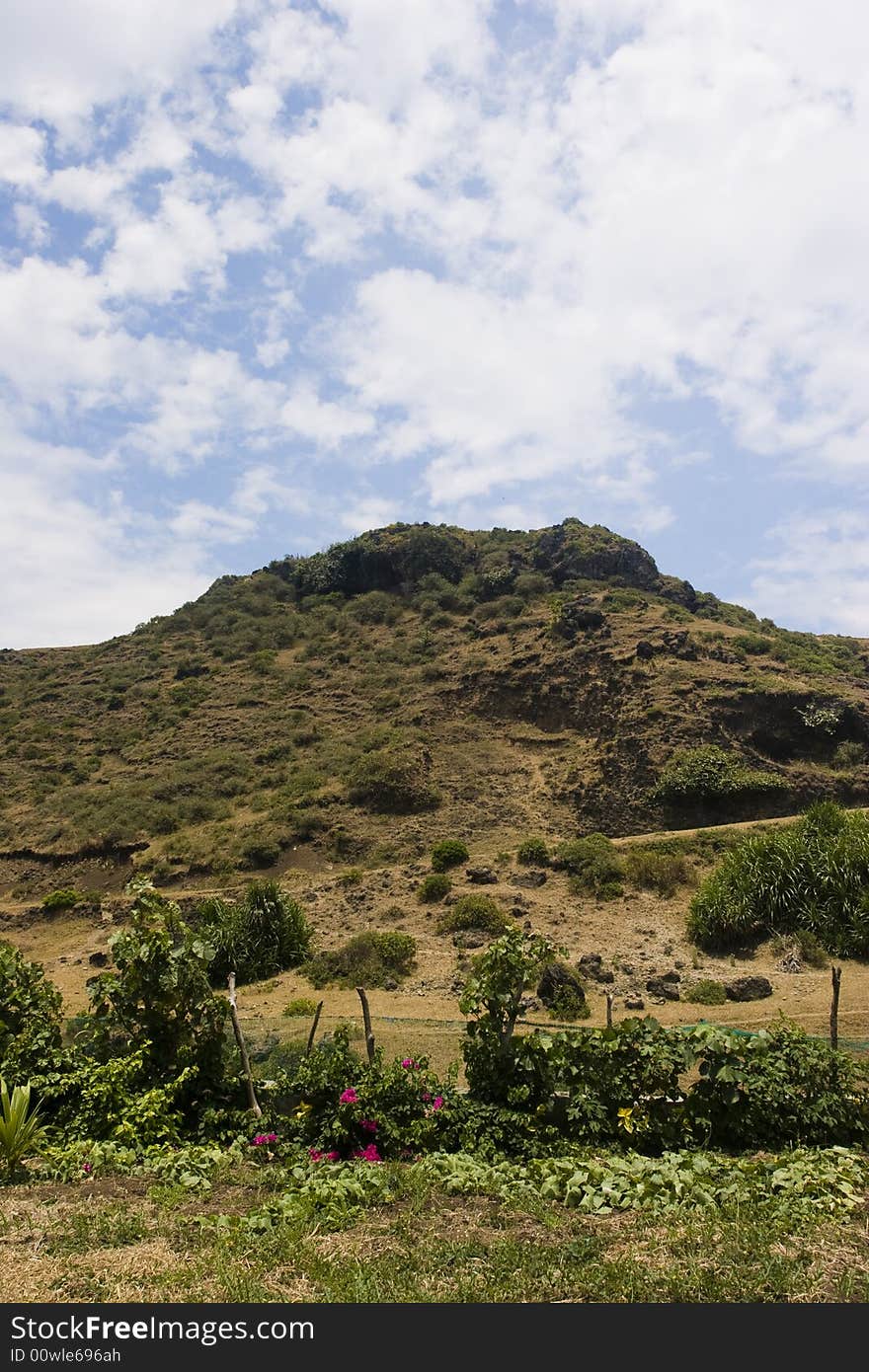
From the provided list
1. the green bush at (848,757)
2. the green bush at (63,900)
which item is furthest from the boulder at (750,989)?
the green bush at (63,900)

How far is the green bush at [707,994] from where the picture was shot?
15391 mm

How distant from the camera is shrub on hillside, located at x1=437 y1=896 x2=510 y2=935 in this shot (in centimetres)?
2172

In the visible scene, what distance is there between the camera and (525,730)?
40.1 m

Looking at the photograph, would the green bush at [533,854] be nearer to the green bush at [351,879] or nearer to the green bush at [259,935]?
the green bush at [351,879]

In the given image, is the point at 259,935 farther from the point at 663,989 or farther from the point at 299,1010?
the point at 663,989

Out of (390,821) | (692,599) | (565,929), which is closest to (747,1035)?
(565,929)

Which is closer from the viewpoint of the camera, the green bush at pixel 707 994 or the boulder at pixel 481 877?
the green bush at pixel 707 994

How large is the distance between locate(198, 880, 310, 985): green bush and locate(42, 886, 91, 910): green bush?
1101 centimetres

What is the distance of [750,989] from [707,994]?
778mm

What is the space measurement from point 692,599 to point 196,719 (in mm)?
33119

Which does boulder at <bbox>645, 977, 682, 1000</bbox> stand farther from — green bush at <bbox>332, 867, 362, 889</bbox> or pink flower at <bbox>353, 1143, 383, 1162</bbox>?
green bush at <bbox>332, 867, 362, 889</bbox>

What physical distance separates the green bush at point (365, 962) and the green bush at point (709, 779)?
14.4m
